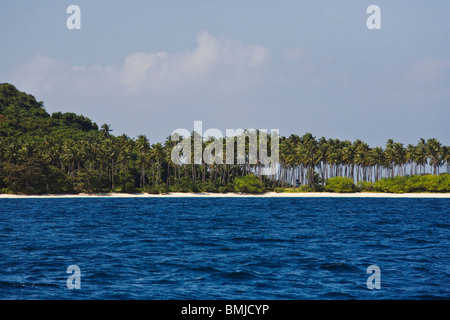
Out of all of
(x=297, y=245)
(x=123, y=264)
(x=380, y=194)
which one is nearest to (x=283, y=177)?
(x=380, y=194)

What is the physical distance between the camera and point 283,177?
531ft

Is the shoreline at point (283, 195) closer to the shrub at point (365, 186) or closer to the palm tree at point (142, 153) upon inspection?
the shrub at point (365, 186)

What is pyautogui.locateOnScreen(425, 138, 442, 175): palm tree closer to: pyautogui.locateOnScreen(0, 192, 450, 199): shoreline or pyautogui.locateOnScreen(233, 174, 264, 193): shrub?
pyautogui.locateOnScreen(0, 192, 450, 199): shoreline

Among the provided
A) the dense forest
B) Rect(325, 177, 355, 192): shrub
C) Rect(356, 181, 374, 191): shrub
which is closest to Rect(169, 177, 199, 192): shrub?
the dense forest

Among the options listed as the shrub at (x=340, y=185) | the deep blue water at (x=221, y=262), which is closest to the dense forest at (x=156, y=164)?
the shrub at (x=340, y=185)

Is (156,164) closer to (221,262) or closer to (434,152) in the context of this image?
(434,152)

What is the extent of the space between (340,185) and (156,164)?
183 ft

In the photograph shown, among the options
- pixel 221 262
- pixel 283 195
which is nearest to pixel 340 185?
pixel 283 195

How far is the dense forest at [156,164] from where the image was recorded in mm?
119312

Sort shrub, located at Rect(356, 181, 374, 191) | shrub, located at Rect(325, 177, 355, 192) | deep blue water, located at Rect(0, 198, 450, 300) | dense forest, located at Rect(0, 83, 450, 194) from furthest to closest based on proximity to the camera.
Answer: shrub, located at Rect(356, 181, 374, 191) → shrub, located at Rect(325, 177, 355, 192) → dense forest, located at Rect(0, 83, 450, 194) → deep blue water, located at Rect(0, 198, 450, 300)

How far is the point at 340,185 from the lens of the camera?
14475cm

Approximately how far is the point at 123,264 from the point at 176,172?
131782 mm

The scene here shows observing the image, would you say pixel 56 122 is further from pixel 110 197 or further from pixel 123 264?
pixel 123 264

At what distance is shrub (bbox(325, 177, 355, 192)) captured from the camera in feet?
475
